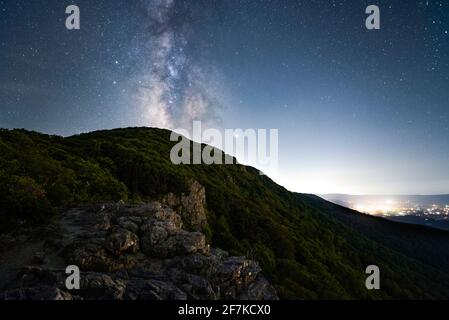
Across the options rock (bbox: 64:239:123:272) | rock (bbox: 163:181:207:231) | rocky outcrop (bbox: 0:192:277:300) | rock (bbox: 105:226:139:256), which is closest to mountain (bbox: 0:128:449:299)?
rock (bbox: 163:181:207:231)

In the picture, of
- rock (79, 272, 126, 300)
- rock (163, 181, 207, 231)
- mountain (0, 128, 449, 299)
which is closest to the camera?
rock (79, 272, 126, 300)

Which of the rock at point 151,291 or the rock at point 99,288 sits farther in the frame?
the rock at point 151,291

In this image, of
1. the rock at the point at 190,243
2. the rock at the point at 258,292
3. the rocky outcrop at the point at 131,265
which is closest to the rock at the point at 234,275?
the rocky outcrop at the point at 131,265

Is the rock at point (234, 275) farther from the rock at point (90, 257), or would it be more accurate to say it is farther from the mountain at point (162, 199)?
the mountain at point (162, 199)

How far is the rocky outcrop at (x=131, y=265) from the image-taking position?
425 inches

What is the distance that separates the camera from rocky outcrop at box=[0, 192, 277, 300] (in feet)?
Answer: 35.4

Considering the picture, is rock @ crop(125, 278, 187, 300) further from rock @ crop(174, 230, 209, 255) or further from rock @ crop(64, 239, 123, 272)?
rock @ crop(174, 230, 209, 255)

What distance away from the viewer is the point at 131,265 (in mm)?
13695

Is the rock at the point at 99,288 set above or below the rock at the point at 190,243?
below

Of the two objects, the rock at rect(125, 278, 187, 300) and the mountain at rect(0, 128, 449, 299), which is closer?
the rock at rect(125, 278, 187, 300)

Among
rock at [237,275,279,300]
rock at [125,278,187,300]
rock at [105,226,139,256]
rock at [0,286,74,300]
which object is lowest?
rock at [237,275,279,300]

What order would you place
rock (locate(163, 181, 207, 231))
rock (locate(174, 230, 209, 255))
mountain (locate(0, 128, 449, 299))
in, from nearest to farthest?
rock (locate(174, 230, 209, 255))
mountain (locate(0, 128, 449, 299))
rock (locate(163, 181, 207, 231))

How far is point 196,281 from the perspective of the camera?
13.3 meters
